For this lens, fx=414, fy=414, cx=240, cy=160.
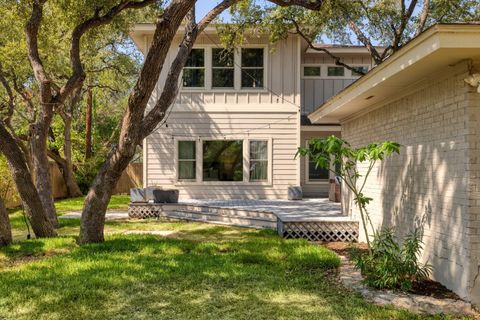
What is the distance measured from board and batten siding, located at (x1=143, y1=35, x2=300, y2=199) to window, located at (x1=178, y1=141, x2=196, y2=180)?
199mm

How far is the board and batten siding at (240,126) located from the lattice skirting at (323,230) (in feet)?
16.9

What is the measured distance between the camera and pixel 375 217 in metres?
7.48

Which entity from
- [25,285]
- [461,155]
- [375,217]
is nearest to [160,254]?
[25,285]

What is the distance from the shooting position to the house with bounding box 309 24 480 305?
420cm

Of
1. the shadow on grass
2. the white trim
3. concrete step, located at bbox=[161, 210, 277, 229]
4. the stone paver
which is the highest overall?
the white trim

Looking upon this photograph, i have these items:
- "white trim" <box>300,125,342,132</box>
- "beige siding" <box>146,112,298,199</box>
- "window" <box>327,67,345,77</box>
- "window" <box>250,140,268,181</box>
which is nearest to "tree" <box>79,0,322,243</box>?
"beige siding" <box>146,112,298,199</box>

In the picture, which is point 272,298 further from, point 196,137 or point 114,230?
point 196,137

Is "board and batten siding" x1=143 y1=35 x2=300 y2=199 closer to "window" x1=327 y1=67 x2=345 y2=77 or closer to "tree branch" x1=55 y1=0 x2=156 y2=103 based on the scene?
"window" x1=327 y1=67 x2=345 y2=77

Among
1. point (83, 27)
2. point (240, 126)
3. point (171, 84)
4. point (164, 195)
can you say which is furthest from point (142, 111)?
point (240, 126)

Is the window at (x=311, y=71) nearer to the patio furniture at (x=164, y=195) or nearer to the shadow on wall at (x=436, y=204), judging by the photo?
the patio furniture at (x=164, y=195)

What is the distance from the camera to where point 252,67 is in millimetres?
13523

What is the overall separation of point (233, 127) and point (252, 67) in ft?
6.75

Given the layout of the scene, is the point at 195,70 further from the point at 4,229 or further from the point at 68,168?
the point at 68,168

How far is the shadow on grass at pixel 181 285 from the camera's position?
4.07 meters
